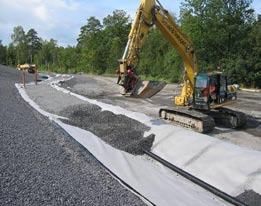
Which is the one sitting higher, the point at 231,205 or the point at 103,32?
the point at 103,32

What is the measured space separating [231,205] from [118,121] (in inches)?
289

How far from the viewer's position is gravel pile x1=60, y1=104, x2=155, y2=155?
1146 cm

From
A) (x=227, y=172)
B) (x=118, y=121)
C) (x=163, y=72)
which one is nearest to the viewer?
(x=227, y=172)

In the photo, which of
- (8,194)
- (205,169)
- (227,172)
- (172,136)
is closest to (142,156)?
(172,136)

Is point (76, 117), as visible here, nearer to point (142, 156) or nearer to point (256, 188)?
point (142, 156)

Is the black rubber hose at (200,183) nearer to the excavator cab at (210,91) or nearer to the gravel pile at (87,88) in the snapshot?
the excavator cab at (210,91)

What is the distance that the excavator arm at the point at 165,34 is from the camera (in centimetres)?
1510

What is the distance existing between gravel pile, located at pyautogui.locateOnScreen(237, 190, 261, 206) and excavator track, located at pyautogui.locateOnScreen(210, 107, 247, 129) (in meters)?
7.54

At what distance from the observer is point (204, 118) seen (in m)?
14.0

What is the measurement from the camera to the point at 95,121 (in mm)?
14984

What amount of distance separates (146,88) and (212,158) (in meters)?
5.60

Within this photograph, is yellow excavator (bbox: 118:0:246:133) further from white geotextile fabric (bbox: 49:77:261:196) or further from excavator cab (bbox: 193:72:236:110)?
white geotextile fabric (bbox: 49:77:261:196)

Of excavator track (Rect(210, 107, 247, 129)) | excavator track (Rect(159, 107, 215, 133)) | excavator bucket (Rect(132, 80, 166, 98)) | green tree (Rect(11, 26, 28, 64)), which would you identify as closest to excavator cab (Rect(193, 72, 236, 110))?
excavator track (Rect(210, 107, 247, 129))

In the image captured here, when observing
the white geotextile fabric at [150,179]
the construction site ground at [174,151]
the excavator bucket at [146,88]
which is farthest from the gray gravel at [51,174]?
the excavator bucket at [146,88]
